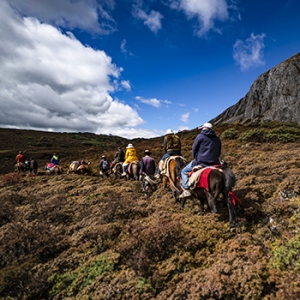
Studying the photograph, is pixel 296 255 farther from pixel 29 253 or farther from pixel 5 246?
pixel 5 246

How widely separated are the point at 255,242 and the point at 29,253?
204 inches

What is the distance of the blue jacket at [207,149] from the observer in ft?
19.6

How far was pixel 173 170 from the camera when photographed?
26.6ft

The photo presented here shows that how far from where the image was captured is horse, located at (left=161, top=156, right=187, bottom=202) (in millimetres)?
7700

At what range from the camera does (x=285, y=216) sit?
491 cm

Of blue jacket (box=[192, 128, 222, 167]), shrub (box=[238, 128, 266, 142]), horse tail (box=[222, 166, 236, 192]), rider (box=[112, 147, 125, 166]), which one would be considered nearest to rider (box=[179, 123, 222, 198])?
blue jacket (box=[192, 128, 222, 167])

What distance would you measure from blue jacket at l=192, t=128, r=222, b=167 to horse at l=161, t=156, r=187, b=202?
173 centimetres

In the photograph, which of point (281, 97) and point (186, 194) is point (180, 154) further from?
point (281, 97)

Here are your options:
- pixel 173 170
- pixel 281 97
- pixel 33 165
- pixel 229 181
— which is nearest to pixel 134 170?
pixel 173 170

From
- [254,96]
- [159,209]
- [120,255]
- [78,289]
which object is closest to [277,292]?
[120,255]

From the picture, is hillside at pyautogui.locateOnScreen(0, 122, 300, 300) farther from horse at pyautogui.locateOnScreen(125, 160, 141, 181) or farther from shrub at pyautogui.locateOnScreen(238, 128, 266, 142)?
shrub at pyautogui.locateOnScreen(238, 128, 266, 142)

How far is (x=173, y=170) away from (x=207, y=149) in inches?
92.3

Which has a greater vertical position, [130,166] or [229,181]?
[229,181]

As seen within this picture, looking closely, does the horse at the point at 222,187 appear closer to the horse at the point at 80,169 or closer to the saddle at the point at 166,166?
the saddle at the point at 166,166
